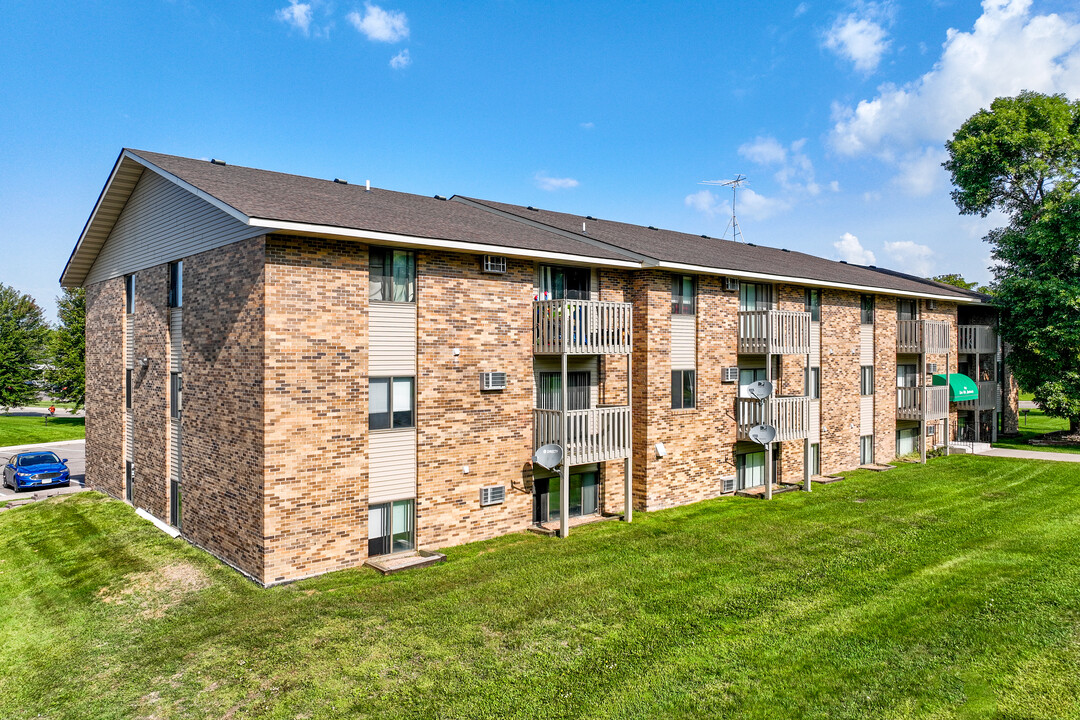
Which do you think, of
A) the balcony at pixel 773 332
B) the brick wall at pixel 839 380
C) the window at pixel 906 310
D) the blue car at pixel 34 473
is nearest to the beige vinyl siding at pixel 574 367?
the balcony at pixel 773 332

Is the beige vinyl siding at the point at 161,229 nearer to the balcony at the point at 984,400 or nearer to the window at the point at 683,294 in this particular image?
the window at the point at 683,294

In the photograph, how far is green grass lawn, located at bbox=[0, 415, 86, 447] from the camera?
3753cm

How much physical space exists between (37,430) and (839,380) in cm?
4965

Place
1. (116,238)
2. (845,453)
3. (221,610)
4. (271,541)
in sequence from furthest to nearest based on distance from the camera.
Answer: (845,453) → (116,238) → (271,541) → (221,610)

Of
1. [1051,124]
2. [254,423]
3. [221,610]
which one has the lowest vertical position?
[221,610]

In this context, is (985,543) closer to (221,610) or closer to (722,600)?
(722,600)

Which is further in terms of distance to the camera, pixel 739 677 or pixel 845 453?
pixel 845 453

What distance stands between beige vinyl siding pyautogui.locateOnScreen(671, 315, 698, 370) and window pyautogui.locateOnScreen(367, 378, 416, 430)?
872cm

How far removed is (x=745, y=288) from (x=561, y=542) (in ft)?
37.7

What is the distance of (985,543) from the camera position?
14.5 metres

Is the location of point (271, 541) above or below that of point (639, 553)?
above

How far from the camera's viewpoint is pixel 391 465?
1363cm

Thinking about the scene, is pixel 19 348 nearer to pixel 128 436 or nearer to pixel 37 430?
pixel 37 430

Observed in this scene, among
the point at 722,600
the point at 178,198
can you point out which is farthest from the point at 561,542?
the point at 178,198
